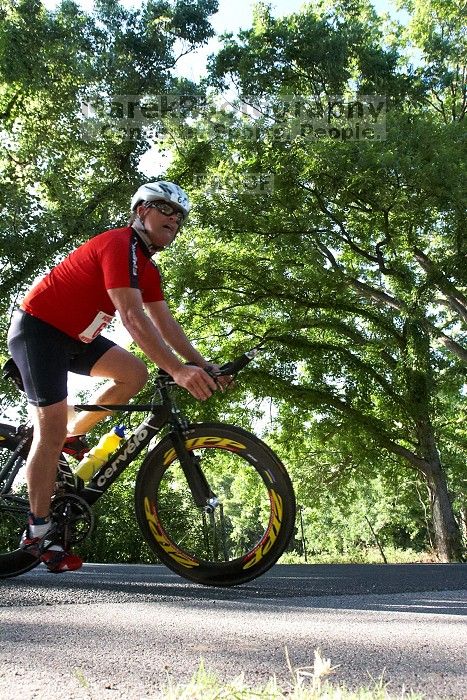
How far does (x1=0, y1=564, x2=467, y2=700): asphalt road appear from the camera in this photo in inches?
72.6

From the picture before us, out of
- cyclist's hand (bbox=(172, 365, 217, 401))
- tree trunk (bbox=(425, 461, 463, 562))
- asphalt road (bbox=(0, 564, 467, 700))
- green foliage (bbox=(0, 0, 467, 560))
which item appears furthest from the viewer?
tree trunk (bbox=(425, 461, 463, 562))

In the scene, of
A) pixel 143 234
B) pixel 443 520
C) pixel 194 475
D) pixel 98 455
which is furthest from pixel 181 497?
pixel 443 520

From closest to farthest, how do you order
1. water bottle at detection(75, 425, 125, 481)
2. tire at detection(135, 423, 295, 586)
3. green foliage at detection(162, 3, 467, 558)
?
tire at detection(135, 423, 295, 586) < water bottle at detection(75, 425, 125, 481) < green foliage at detection(162, 3, 467, 558)

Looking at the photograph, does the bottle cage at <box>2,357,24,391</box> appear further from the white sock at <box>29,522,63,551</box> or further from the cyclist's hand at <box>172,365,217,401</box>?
the cyclist's hand at <box>172,365,217,401</box>

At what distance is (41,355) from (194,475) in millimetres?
1135

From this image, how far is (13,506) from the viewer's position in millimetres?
4359

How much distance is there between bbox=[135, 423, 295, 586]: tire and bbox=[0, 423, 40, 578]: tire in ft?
2.51

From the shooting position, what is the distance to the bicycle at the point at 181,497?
4008mm

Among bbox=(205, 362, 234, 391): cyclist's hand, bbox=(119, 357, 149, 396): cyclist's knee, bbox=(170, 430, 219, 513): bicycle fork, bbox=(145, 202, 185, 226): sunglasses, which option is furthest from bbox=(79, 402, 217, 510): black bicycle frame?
bbox=(145, 202, 185, 226): sunglasses

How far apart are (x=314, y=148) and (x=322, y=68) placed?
10.4ft

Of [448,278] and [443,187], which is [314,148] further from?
[448,278]

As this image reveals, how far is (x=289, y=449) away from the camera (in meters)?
22.9

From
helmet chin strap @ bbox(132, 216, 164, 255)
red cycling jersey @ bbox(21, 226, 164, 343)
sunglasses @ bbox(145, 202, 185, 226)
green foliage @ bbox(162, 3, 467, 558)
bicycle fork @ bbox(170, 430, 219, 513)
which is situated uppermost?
green foliage @ bbox(162, 3, 467, 558)

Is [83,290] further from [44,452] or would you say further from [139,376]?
[44,452]
